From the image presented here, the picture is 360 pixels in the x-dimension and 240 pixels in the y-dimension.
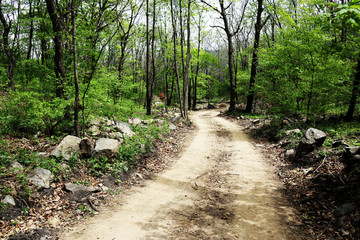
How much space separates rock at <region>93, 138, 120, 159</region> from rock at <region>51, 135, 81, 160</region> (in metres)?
0.59

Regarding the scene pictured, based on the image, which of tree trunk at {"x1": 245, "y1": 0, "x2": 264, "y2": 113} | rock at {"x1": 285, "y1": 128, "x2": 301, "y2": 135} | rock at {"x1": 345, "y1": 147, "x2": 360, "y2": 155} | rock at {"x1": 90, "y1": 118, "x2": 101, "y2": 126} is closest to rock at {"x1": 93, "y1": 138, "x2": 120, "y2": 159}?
rock at {"x1": 90, "y1": 118, "x2": 101, "y2": 126}

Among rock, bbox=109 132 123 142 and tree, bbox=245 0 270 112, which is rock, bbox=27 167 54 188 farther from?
tree, bbox=245 0 270 112

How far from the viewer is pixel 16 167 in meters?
4.92

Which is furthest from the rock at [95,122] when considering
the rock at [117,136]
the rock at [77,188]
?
the rock at [77,188]

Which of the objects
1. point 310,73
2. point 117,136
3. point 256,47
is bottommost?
point 117,136

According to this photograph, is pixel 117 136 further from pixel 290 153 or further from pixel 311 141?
pixel 311 141

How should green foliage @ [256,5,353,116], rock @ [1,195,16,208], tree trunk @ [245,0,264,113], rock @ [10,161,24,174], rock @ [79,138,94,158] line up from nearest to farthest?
rock @ [1,195,16,208], rock @ [10,161,24,174], rock @ [79,138,94,158], green foliage @ [256,5,353,116], tree trunk @ [245,0,264,113]

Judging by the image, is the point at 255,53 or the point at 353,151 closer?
the point at 353,151

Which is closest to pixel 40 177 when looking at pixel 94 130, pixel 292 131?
pixel 94 130

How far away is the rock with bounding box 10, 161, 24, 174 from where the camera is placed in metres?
4.78

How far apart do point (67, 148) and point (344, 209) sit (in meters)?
7.12

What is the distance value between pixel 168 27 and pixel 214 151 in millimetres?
20131

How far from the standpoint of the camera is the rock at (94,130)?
822 centimetres

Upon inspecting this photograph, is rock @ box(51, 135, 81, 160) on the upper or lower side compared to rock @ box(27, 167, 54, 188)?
upper
